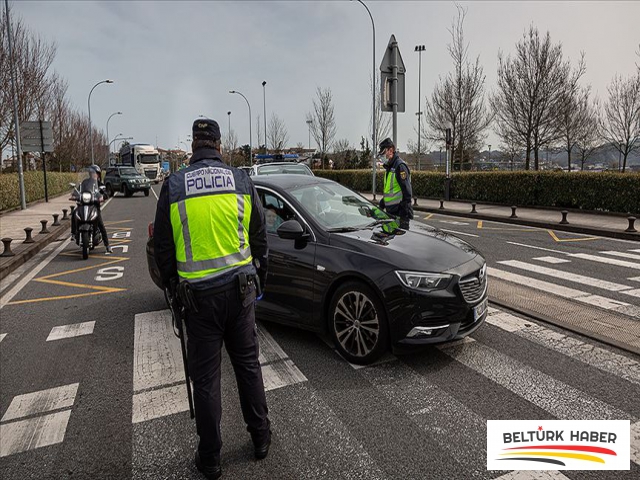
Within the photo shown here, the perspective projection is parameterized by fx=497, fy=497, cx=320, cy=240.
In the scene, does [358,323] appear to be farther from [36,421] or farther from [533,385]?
[36,421]

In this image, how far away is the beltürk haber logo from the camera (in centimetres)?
285

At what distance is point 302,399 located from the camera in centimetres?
365

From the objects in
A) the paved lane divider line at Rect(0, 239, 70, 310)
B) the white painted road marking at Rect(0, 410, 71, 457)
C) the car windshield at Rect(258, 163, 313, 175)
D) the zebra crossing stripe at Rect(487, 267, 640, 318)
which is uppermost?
the car windshield at Rect(258, 163, 313, 175)

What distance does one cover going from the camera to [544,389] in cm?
373

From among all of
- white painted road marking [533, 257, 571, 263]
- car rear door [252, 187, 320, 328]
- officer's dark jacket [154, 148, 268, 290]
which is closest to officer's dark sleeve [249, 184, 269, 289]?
officer's dark jacket [154, 148, 268, 290]

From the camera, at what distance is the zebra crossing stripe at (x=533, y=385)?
3375mm

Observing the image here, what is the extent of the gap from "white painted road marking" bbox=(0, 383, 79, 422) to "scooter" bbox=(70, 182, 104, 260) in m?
6.72

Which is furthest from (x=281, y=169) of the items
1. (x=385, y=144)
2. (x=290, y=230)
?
(x=290, y=230)

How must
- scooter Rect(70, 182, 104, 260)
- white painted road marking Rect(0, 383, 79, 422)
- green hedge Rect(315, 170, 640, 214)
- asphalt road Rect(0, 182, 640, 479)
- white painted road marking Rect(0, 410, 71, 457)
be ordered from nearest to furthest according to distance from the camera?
asphalt road Rect(0, 182, 640, 479) → white painted road marking Rect(0, 410, 71, 457) → white painted road marking Rect(0, 383, 79, 422) → scooter Rect(70, 182, 104, 260) → green hedge Rect(315, 170, 640, 214)

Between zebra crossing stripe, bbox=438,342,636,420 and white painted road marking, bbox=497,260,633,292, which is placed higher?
white painted road marking, bbox=497,260,633,292

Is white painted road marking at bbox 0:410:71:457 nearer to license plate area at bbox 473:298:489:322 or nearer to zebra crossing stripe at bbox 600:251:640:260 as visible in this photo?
license plate area at bbox 473:298:489:322

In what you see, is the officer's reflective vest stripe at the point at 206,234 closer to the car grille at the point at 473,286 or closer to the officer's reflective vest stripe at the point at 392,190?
the car grille at the point at 473,286

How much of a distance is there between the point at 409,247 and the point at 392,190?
3.26 metres

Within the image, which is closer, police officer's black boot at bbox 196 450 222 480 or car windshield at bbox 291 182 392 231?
police officer's black boot at bbox 196 450 222 480
